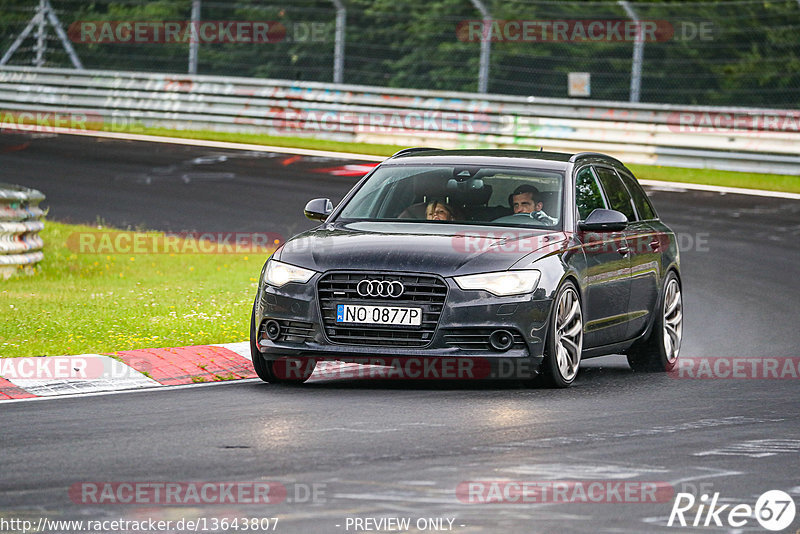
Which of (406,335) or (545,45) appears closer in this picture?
(406,335)

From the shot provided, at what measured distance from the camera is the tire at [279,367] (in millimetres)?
10273

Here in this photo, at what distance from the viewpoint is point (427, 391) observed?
396 inches

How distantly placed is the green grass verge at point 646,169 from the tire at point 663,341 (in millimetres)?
12982

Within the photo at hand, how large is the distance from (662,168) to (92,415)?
63.5 ft

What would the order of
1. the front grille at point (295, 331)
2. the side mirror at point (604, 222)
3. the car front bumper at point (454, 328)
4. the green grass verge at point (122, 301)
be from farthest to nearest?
the green grass verge at point (122, 301)
the side mirror at point (604, 222)
the front grille at point (295, 331)
the car front bumper at point (454, 328)

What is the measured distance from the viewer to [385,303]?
9742 millimetres

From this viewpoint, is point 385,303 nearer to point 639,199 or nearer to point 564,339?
point 564,339

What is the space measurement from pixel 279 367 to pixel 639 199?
3629 mm

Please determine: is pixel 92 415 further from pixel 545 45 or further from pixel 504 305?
pixel 545 45

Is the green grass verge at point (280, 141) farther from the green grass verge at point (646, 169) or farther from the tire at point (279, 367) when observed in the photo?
the tire at point (279, 367)

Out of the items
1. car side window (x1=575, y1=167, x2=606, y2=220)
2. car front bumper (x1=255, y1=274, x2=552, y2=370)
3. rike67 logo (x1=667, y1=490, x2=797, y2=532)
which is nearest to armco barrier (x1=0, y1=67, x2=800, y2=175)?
car side window (x1=575, y1=167, x2=606, y2=220)

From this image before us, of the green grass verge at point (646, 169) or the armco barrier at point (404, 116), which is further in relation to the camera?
the armco barrier at point (404, 116)

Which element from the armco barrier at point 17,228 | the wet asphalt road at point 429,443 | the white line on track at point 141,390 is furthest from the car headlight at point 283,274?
the armco barrier at point 17,228

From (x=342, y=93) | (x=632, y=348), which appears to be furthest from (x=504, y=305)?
(x=342, y=93)
